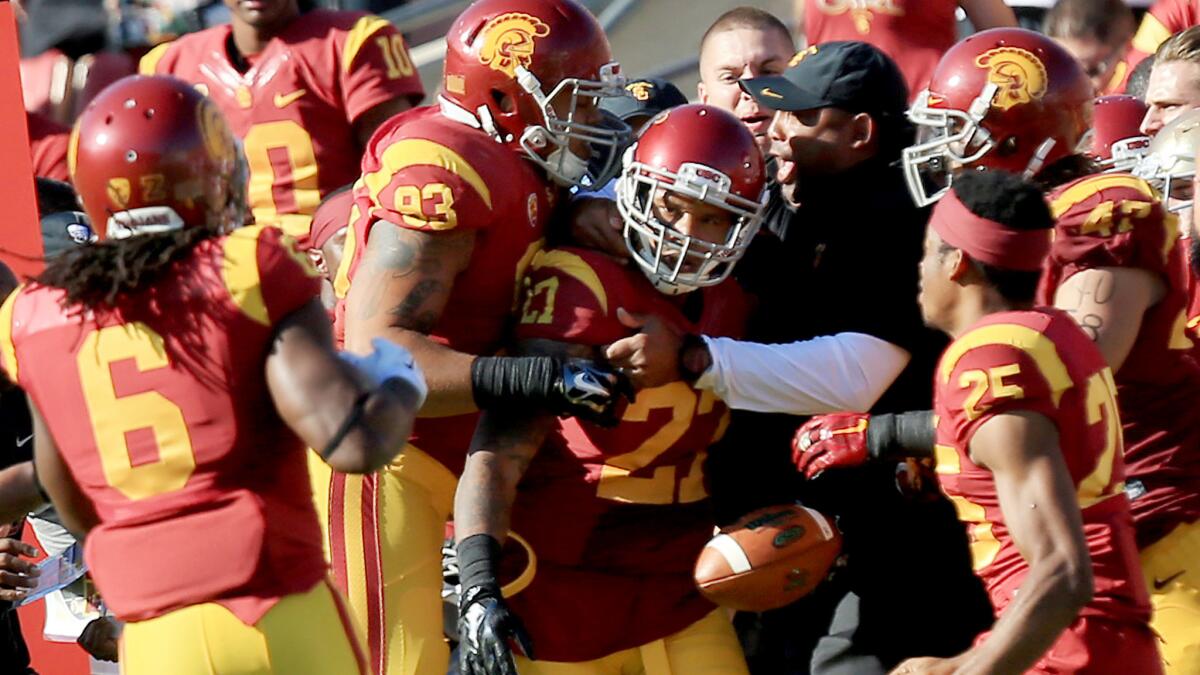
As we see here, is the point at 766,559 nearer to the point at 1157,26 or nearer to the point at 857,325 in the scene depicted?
the point at 857,325

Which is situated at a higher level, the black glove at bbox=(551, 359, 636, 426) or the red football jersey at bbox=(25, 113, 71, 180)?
the black glove at bbox=(551, 359, 636, 426)

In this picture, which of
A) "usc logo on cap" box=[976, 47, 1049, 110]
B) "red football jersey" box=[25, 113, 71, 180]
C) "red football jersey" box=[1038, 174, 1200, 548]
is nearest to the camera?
"red football jersey" box=[1038, 174, 1200, 548]

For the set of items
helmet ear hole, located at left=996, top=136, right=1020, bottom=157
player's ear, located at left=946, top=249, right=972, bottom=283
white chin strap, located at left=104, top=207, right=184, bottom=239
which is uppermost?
white chin strap, located at left=104, top=207, right=184, bottom=239

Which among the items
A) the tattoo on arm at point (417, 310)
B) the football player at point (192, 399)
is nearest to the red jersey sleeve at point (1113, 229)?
the tattoo on arm at point (417, 310)

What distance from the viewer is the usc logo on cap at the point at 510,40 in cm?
465

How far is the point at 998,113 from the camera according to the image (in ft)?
15.6

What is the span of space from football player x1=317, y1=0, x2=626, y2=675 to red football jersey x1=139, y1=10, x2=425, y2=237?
4.50 feet

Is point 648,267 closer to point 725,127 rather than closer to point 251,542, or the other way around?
point 725,127

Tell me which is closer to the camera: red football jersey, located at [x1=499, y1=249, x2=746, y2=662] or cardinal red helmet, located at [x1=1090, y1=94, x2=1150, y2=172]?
red football jersey, located at [x1=499, y1=249, x2=746, y2=662]

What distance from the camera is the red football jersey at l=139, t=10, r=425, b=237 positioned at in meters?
6.19

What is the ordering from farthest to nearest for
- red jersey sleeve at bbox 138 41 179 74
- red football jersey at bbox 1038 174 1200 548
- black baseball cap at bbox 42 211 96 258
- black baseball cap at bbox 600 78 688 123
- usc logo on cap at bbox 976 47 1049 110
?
red jersey sleeve at bbox 138 41 179 74
black baseball cap at bbox 42 211 96 258
black baseball cap at bbox 600 78 688 123
usc logo on cap at bbox 976 47 1049 110
red football jersey at bbox 1038 174 1200 548

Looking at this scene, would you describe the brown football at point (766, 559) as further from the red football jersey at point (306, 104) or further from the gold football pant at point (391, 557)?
the red football jersey at point (306, 104)

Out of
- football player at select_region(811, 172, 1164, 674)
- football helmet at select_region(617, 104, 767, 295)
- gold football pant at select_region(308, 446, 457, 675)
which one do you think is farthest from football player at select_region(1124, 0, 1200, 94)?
gold football pant at select_region(308, 446, 457, 675)

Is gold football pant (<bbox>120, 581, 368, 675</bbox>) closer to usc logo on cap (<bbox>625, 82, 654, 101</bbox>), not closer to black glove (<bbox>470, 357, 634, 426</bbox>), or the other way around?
black glove (<bbox>470, 357, 634, 426</bbox>)
